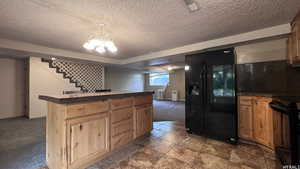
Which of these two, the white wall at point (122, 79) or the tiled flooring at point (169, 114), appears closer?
the tiled flooring at point (169, 114)

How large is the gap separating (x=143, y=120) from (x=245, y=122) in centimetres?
209

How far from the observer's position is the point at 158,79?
1034 centimetres

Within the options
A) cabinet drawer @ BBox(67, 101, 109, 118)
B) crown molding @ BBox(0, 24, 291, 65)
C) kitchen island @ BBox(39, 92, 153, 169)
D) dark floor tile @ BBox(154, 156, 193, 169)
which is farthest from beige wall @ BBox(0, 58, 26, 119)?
dark floor tile @ BBox(154, 156, 193, 169)

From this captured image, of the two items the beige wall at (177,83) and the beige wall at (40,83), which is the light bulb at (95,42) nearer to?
the beige wall at (40,83)

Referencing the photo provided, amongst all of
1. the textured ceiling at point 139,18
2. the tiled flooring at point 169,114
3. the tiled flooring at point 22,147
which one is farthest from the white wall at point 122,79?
the textured ceiling at point 139,18

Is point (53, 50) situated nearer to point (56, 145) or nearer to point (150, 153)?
point (56, 145)

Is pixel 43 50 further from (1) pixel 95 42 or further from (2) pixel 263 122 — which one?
(2) pixel 263 122

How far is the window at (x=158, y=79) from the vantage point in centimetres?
992

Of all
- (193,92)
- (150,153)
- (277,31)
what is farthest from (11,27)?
(277,31)

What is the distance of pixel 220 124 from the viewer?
2613mm

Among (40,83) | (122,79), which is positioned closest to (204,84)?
(40,83)

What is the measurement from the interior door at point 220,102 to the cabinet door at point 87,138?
2152 millimetres

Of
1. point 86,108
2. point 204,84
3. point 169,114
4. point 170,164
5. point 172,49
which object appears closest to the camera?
point 86,108

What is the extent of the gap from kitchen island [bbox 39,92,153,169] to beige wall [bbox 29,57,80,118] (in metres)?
3.74
